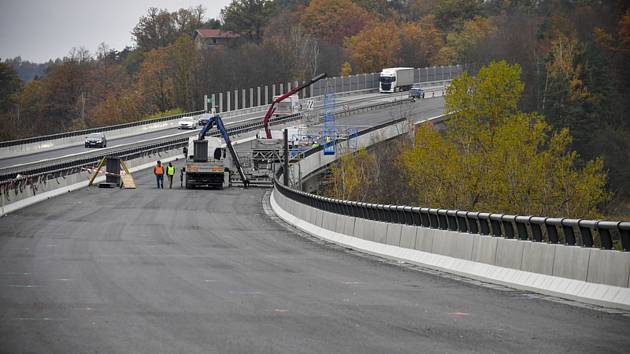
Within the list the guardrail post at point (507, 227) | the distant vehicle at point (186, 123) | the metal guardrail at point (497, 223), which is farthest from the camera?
the distant vehicle at point (186, 123)

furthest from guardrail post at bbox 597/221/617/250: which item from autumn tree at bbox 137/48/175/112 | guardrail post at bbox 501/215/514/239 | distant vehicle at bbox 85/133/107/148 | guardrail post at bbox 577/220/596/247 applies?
autumn tree at bbox 137/48/175/112

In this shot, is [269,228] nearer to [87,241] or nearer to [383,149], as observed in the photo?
[87,241]

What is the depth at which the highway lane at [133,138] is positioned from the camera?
95725 mm

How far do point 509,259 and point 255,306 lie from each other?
6089 millimetres

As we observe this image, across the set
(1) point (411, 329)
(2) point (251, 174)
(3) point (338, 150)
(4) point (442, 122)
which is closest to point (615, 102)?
(4) point (442, 122)

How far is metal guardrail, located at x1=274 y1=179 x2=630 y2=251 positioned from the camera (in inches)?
701

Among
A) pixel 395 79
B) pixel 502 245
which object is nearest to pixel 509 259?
pixel 502 245

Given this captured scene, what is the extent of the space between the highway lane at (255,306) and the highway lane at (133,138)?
212 feet

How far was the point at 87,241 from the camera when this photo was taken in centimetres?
3247

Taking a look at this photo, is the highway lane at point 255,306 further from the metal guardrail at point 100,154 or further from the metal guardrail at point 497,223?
the metal guardrail at point 100,154

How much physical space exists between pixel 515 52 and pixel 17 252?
423ft

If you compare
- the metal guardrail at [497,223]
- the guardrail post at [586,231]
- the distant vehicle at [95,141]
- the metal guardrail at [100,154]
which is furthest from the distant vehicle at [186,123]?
the guardrail post at [586,231]

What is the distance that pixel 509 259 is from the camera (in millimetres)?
21391

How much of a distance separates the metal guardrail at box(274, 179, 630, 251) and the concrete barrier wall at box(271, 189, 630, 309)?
0.19 m
